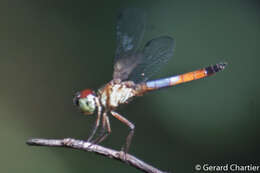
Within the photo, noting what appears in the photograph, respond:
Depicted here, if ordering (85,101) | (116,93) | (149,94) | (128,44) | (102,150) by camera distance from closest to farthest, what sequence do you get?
(102,150) → (85,101) → (116,93) → (128,44) → (149,94)

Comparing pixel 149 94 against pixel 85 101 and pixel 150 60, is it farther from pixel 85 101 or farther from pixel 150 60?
pixel 85 101

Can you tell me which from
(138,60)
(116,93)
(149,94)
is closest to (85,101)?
(116,93)

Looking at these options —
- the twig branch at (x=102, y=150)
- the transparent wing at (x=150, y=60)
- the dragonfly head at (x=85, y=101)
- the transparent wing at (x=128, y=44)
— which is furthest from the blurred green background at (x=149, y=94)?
the twig branch at (x=102, y=150)

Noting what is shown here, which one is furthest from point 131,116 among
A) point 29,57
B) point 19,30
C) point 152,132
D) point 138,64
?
point 19,30

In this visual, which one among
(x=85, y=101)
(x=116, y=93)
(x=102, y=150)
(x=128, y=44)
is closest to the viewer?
(x=102, y=150)

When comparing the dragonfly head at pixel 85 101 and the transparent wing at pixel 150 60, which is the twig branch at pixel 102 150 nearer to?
the dragonfly head at pixel 85 101

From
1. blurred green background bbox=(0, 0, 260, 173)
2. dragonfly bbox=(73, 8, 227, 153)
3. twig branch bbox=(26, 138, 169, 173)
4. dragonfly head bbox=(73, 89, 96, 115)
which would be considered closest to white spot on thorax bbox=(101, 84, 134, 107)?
dragonfly bbox=(73, 8, 227, 153)

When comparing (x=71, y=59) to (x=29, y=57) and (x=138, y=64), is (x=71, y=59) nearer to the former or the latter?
(x=29, y=57)
